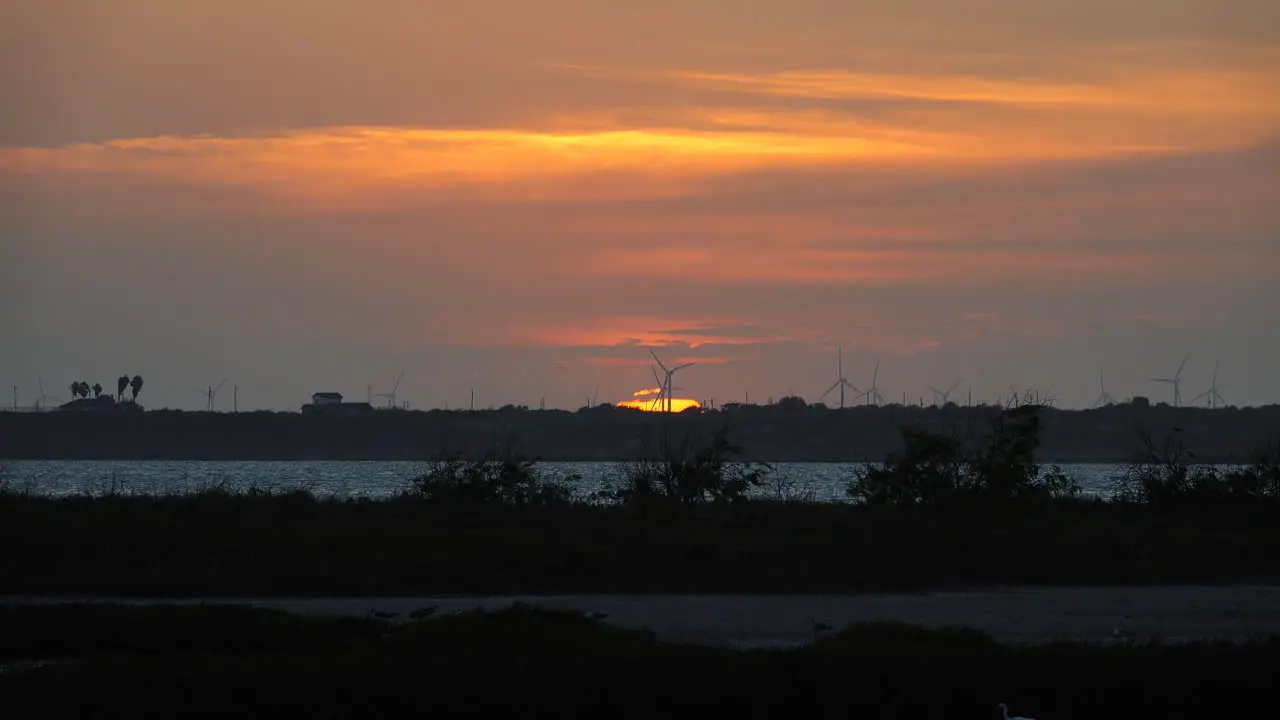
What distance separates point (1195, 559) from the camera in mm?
27141

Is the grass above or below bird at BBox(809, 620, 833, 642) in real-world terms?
above

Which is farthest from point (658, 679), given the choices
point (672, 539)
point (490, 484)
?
point (490, 484)

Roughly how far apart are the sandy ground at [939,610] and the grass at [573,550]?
89cm

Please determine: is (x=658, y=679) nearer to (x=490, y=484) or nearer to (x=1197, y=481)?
(x=490, y=484)

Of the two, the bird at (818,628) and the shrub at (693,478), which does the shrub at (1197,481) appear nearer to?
the shrub at (693,478)

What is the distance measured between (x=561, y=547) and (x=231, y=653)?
9728 millimetres

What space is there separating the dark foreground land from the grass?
322 inches

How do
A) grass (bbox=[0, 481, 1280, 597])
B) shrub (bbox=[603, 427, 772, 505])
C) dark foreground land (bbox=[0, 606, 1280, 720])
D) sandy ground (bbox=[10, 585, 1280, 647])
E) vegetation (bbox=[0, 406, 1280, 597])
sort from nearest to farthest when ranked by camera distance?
dark foreground land (bbox=[0, 606, 1280, 720]) < sandy ground (bbox=[10, 585, 1280, 647]) < grass (bbox=[0, 481, 1280, 597]) < vegetation (bbox=[0, 406, 1280, 597]) < shrub (bbox=[603, 427, 772, 505])

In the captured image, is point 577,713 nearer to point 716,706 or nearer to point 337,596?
point 716,706

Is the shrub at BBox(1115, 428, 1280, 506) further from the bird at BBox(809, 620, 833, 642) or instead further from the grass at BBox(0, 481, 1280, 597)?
the bird at BBox(809, 620, 833, 642)

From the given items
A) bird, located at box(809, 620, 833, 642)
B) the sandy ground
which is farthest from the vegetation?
bird, located at box(809, 620, 833, 642)

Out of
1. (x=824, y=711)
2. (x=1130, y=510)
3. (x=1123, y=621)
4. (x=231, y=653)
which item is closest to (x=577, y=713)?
(x=824, y=711)

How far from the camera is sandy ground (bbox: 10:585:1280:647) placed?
20.0 m

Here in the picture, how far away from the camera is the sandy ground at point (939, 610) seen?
20016mm
